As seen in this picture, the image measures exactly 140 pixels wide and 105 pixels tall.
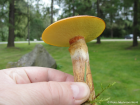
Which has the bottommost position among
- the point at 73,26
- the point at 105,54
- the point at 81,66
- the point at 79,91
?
the point at 105,54

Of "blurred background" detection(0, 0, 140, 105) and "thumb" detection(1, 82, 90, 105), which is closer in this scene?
"thumb" detection(1, 82, 90, 105)

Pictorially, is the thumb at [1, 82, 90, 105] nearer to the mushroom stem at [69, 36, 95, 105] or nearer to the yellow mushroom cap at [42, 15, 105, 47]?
the mushroom stem at [69, 36, 95, 105]

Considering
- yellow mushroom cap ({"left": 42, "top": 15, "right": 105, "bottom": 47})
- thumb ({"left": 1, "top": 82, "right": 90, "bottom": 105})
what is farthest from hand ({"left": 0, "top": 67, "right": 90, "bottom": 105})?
yellow mushroom cap ({"left": 42, "top": 15, "right": 105, "bottom": 47})

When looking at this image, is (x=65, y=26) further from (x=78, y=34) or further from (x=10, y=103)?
(x=10, y=103)

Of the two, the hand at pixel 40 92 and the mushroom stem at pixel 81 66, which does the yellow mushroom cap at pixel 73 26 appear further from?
the hand at pixel 40 92

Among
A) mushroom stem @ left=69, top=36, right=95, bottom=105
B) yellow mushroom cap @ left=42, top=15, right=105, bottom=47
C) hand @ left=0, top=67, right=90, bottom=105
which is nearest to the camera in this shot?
hand @ left=0, top=67, right=90, bottom=105

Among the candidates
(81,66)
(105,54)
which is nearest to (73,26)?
(81,66)

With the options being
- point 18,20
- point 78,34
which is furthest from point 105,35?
point 78,34

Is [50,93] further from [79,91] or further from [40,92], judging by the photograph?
[79,91]
